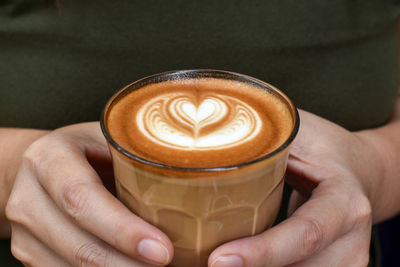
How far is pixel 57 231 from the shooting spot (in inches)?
27.7

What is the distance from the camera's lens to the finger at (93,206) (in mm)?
597

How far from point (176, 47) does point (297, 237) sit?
2.09ft

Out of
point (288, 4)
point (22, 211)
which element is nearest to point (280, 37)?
point (288, 4)

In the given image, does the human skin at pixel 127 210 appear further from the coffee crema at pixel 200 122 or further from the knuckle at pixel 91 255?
the coffee crema at pixel 200 122

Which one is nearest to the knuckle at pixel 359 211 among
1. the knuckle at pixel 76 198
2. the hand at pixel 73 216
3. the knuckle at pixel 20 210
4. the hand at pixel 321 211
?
the hand at pixel 321 211

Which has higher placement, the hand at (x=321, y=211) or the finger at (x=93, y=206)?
the finger at (x=93, y=206)

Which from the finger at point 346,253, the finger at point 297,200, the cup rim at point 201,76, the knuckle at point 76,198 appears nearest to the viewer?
the cup rim at point 201,76

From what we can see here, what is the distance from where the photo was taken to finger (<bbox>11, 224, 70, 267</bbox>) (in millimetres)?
769

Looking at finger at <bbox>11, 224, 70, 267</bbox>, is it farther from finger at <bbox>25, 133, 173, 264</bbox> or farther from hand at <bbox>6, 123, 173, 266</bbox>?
finger at <bbox>25, 133, 173, 264</bbox>

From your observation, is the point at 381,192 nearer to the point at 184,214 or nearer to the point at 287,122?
the point at 287,122

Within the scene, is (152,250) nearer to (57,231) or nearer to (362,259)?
(57,231)

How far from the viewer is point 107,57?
107 cm

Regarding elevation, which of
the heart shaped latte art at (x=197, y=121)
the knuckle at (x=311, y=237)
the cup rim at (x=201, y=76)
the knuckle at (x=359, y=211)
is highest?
the cup rim at (x=201, y=76)

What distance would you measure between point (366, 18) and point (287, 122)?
613mm
